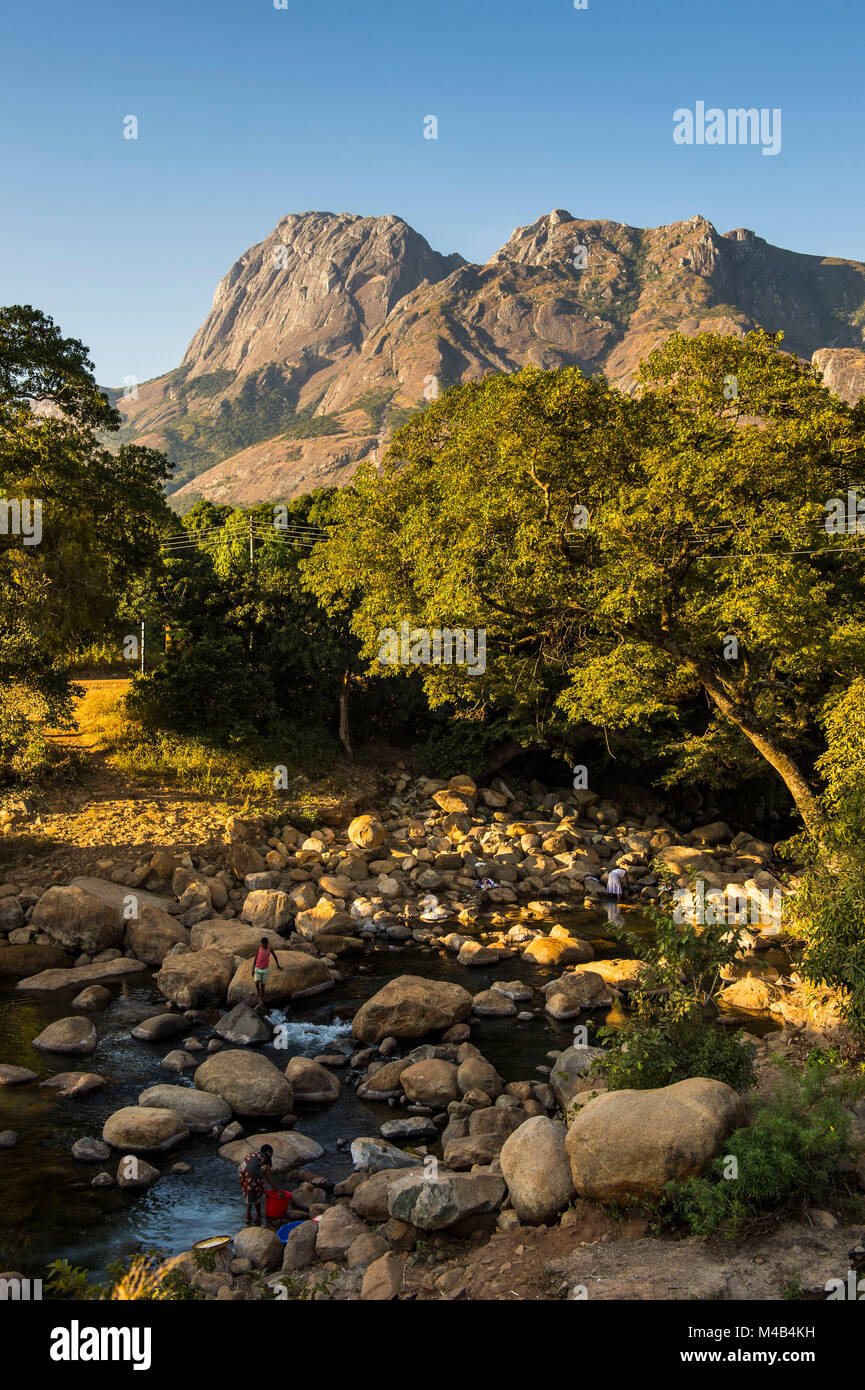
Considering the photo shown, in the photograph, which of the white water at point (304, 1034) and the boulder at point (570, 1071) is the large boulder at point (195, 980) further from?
the boulder at point (570, 1071)

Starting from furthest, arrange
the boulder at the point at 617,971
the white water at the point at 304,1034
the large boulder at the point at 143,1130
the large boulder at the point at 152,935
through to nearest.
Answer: the large boulder at the point at 152,935 < the boulder at the point at 617,971 < the white water at the point at 304,1034 < the large boulder at the point at 143,1130

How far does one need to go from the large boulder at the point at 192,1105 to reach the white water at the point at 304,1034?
2.60 metres

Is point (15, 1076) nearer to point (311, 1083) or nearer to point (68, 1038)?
point (68, 1038)

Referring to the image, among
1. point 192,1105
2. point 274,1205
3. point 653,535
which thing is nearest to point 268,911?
point 192,1105

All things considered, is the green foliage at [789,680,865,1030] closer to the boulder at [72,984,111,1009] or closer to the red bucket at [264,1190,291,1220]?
the red bucket at [264,1190,291,1220]

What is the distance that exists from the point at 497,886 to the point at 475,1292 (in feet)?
56.4

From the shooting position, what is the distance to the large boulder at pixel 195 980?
18047 millimetres

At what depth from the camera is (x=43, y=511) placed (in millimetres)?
23656

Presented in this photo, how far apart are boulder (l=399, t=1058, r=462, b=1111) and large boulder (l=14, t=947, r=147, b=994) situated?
8226mm

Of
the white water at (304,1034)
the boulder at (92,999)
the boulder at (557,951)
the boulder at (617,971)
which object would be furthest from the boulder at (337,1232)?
the boulder at (557,951)

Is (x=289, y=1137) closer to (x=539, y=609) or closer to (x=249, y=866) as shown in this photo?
(x=249, y=866)

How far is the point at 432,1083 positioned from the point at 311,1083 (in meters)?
2.09

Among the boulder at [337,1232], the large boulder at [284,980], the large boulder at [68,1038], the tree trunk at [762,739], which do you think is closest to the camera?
the boulder at [337,1232]

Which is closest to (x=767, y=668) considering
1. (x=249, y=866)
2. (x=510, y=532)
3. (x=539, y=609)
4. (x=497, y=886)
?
(x=539, y=609)
